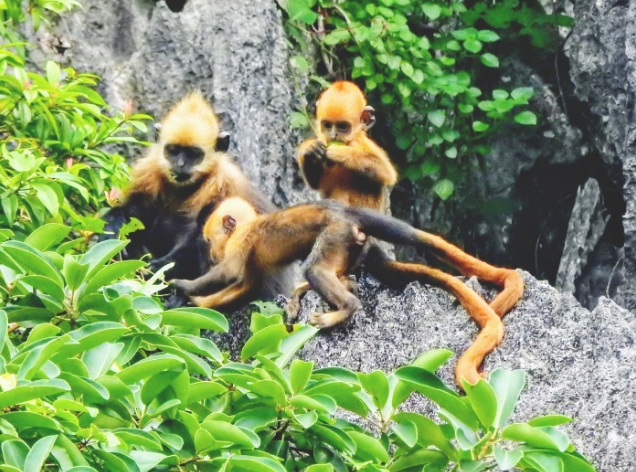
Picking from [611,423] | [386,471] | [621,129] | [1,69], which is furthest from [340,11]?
[386,471]

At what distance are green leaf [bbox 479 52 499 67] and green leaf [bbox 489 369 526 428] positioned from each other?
405 cm

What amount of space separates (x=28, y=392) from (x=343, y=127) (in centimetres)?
335

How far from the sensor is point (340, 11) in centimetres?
674

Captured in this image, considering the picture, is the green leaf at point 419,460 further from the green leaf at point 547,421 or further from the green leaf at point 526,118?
the green leaf at point 526,118

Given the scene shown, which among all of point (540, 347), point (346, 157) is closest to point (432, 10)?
point (346, 157)

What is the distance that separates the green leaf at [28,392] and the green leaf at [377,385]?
0.73 metres

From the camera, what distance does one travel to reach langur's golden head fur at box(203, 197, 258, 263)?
4879mm

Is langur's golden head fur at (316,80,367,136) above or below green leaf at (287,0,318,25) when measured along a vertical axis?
below

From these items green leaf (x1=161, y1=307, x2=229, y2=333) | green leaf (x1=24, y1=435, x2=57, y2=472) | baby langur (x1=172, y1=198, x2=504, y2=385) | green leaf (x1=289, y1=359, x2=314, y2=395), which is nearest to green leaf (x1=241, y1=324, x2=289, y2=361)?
green leaf (x1=161, y1=307, x2=229, y2=333)

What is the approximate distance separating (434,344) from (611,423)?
0.74m

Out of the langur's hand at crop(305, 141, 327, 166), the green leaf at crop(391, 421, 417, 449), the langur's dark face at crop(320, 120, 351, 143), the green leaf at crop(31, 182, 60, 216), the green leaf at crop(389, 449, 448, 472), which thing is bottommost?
the green leaf at crop(389, 449, 448, 472)

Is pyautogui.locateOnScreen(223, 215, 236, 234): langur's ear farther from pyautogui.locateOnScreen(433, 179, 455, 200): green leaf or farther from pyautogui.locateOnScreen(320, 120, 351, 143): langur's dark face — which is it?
pyautogui.locateOnScreen(433, 179, 455, 200): green leaf

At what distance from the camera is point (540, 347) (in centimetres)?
378

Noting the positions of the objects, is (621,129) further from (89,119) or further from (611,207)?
(89,119)
